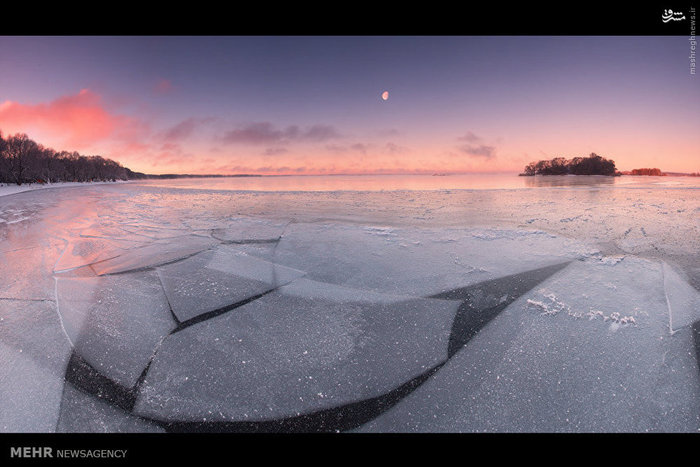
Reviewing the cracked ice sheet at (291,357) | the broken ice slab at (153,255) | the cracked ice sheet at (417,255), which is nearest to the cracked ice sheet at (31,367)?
the cracked ice sheet at (291,357)

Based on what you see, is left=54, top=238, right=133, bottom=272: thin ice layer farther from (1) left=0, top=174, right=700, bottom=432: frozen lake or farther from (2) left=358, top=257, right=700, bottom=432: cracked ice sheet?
(2) left=358, top=257, right=700, bottom=432: cracked ice sheet

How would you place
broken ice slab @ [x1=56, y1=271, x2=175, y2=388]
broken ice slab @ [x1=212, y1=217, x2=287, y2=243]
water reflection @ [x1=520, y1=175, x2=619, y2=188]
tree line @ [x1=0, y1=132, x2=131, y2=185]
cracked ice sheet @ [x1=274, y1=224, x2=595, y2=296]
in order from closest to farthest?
broken ice slab @ [x1=56, y1=271, x2=175, y2=388] < cracked ice sheet @ [x1=274, y1=224, x2=595, y2=296] < broken ice slab @ [x1=212, y1=217, x2=287, y2=243] < water reflection @ [x1=520, y1=175, x2=619, y2=188] < tree line @ [x1=0, y1=132, x2=131, y2=185]

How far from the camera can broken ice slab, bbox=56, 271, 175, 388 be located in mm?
1801

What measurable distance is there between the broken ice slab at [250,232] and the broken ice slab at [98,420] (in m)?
3.36

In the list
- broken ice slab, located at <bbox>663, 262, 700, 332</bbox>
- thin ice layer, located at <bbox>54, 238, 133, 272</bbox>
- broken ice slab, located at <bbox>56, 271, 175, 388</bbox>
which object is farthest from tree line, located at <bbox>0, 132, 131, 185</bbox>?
broken ice slab, located at <bbox>663, 262, 700, 332</bbox>

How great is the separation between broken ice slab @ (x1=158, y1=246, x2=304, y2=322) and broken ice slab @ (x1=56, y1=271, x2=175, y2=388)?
0.13 metres

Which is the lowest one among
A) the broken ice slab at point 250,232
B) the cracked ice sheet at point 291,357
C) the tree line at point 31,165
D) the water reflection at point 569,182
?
the cracked ice sheet at point 291,357

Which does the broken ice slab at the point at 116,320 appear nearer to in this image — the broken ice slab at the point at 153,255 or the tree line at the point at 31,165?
the broken ice slab at the point at 153,255

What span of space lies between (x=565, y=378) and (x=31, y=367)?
333 cm

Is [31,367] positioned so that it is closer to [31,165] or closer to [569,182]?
[569,182]

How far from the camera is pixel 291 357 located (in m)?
1.81

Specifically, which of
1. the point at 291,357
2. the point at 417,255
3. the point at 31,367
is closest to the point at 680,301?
the point at 417,255

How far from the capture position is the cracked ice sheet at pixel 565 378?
1.39 meters
